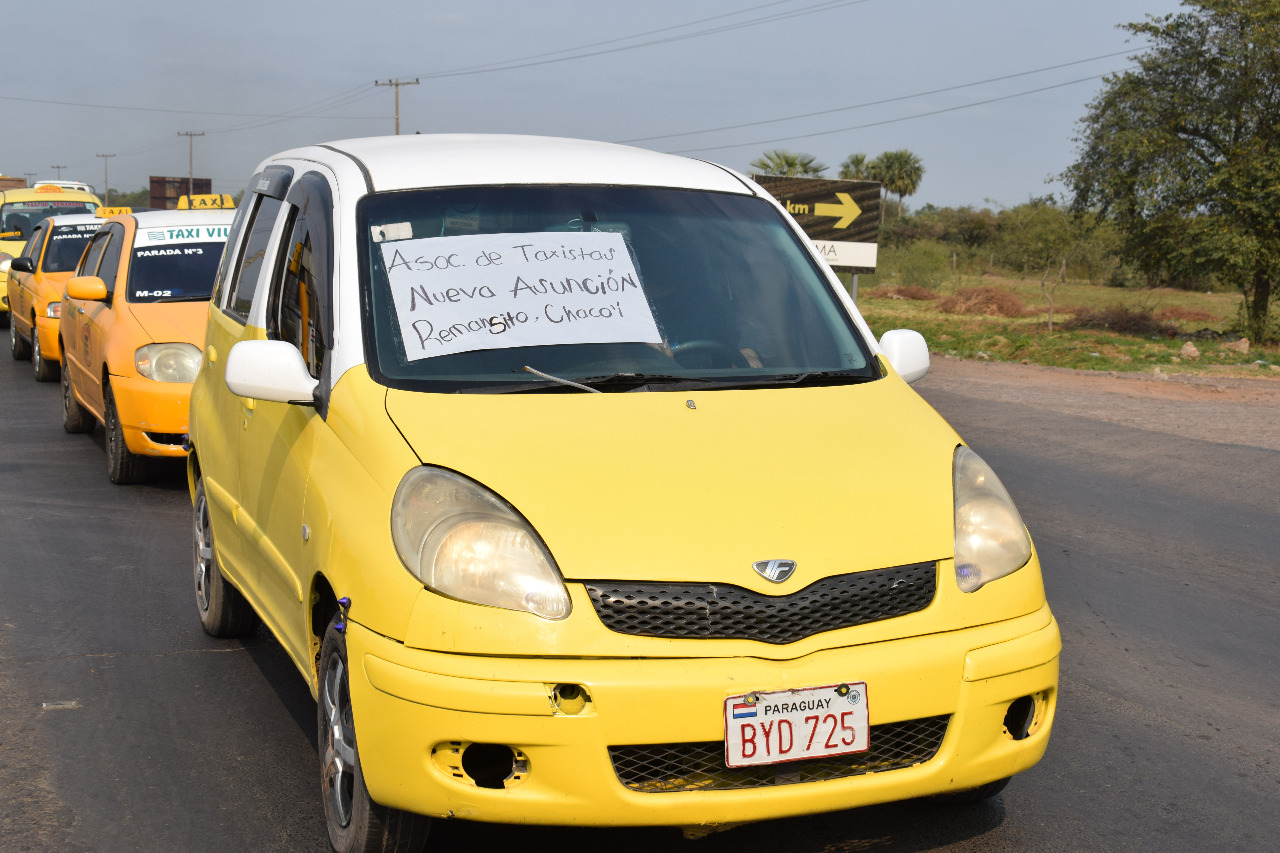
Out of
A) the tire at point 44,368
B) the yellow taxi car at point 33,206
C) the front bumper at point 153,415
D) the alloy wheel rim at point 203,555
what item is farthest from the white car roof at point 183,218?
the yellow taxi car at point 33,206

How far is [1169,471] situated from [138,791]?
808 centimetres

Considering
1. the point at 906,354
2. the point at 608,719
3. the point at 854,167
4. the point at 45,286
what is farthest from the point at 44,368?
the point at 854,167

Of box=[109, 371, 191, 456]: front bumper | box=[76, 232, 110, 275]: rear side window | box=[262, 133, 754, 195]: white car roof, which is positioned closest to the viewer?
box=[262, 133, 754, 195]: white car roof

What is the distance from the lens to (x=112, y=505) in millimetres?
7875

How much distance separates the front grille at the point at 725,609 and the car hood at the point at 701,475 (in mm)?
29

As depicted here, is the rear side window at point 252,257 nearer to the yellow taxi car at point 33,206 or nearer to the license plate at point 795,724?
the license plate at point 795,724

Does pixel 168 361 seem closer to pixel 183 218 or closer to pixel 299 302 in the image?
pixel 183 218

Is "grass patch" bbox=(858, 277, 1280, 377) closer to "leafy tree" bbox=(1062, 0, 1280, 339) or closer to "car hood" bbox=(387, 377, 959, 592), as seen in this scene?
"leafy tree" bbox=(1062, 0, 1280, 339)

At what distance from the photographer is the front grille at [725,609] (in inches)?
107

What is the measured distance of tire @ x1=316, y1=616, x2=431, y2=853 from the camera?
3.02 m

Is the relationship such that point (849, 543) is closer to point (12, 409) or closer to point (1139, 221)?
point (12, 409)

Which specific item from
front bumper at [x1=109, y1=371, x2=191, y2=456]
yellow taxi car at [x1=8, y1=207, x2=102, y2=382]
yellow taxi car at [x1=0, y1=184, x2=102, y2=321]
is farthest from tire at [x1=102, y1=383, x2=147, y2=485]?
yellow taxi car at [x1=0, y1=184, x2=102, y2=321]

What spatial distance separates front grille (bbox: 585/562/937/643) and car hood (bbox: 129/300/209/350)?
627 cm

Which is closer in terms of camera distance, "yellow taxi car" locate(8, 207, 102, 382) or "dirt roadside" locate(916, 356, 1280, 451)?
"dirt roadside" locate(916, 356, 1280, 451)
